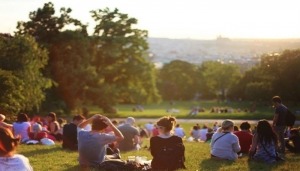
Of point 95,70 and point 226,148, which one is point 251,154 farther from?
point 95,70

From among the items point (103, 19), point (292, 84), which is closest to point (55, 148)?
point (103, 19)

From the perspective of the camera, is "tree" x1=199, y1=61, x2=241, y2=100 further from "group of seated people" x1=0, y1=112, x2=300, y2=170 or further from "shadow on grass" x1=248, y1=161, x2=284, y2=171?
"shadow on grass" x1=248, y1=161, x2=284, y2=171

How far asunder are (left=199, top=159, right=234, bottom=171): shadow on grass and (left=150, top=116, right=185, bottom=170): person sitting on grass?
4.01ft

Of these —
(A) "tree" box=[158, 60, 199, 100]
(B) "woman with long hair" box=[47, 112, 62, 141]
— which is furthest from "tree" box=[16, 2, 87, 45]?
(A) "tree" box=[158, 60, 199, 100]

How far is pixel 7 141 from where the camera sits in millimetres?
5750

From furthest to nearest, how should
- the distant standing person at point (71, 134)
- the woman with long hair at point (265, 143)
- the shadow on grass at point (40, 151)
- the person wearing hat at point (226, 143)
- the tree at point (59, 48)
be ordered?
the tree at point (59, 48) < the distant standing person at point (71, 134) < the shadow on grass at point (40, 151) < the person wearing hat at point (226, 143) < the woman with long hair at point (265, 143)

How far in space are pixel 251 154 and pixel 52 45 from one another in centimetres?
3562

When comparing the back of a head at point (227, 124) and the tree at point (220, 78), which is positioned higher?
the back of a head at point (227, 124)

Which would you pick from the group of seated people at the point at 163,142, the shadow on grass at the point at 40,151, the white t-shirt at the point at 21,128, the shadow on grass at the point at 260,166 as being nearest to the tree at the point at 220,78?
the white t-shirt at the point at 21,128

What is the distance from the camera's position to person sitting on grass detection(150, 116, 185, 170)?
1072 cm

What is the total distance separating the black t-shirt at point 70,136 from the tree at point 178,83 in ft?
297

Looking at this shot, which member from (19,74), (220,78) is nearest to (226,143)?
(19,74)

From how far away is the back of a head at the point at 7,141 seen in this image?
5.67m

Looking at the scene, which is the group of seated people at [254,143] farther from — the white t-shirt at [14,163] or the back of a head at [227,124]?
the white t-shirt at [14,163]
